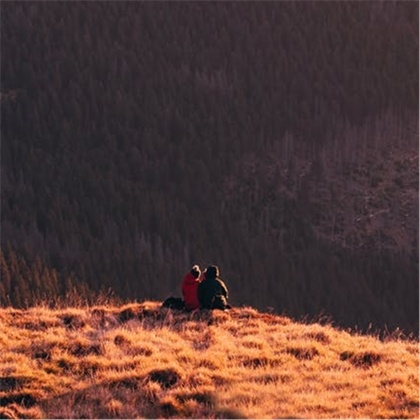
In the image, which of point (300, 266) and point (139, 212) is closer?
point (300, 266)

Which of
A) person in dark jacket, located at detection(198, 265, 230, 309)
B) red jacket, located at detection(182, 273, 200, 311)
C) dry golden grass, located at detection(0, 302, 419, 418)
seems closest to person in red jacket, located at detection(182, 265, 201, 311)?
red jacket, located at detection(182, 273, 200, 311)

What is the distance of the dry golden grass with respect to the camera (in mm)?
21250

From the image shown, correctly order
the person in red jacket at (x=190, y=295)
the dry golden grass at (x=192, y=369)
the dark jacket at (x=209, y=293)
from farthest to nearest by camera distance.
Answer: the person in red jacket at (x=190, y=295)
the dark jacket at (x=209, y=293)
the dry golden grass at (x=192, y=369)

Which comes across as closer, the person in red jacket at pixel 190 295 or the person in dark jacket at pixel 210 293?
the person in dark jacket at pixel 210 293

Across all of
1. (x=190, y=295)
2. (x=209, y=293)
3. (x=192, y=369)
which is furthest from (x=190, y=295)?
(x=192, y=369)

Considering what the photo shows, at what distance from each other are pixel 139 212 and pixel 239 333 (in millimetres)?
167164

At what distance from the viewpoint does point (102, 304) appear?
109ft

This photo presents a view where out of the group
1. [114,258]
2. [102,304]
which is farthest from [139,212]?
[102,304]

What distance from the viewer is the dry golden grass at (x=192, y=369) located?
837 inches

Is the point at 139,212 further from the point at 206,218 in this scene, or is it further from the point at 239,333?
the point at 239,333

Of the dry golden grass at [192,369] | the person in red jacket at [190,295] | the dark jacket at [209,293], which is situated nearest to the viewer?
the dry golden grass at [192,369]

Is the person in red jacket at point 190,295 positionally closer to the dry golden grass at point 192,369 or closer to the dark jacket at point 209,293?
the dark jacket at point 209,293

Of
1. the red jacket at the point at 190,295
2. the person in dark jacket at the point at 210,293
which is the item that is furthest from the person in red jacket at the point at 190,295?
the person in dark jacket at the point at 210,293

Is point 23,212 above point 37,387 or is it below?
below
